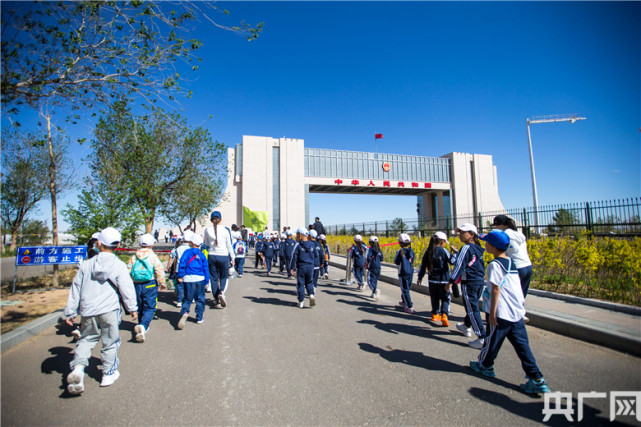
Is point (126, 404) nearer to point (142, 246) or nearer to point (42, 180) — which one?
point (142, 246)

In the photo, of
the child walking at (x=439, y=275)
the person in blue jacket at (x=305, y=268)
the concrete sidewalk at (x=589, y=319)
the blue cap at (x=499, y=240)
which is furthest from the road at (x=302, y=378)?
the blue cap at (x=499, y=240)

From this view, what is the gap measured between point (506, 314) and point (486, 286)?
36 cm

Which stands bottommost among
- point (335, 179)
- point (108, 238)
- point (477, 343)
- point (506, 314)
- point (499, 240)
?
point (477, 343)

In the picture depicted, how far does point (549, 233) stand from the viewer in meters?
11.1

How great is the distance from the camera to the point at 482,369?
140 inches

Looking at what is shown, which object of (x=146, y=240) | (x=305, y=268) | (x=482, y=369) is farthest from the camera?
(x=305, y=268)

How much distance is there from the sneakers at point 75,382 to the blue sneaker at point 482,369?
4.29m

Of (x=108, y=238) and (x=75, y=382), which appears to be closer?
(x=75, y=382)

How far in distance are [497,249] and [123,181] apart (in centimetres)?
1213

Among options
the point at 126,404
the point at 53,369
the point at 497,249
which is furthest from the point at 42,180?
the point at 497,249

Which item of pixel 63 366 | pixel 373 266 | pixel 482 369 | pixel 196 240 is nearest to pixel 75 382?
pixel 63 366

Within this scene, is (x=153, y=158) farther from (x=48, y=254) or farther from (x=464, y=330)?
(x=464, y=330)

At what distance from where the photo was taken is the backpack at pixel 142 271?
5062mm

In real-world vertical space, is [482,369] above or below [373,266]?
below
